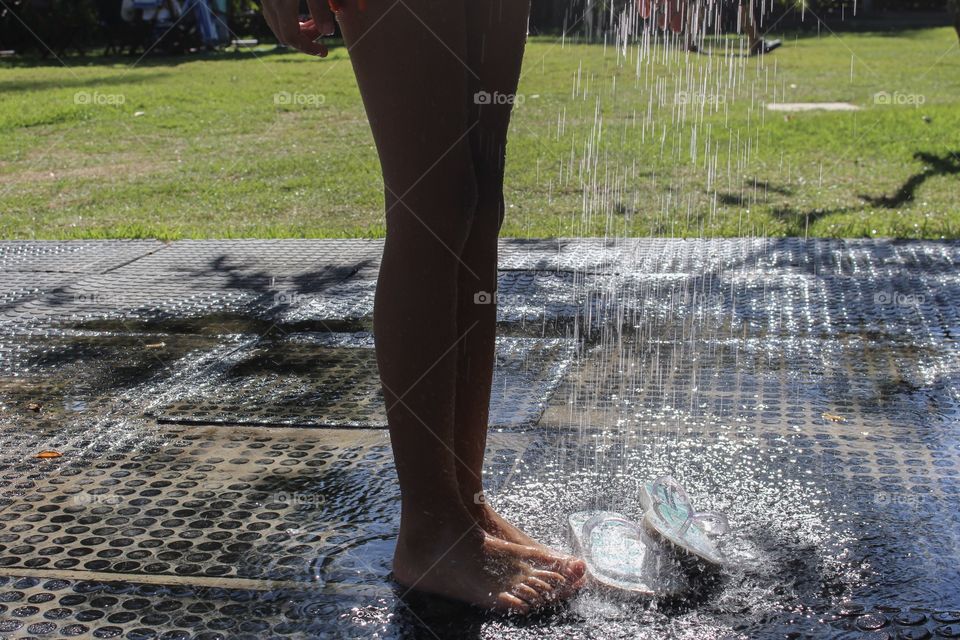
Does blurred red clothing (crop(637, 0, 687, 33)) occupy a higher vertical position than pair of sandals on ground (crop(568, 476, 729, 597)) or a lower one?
higher

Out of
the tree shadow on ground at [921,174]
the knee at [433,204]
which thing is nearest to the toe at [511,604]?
the knee at [433,204]

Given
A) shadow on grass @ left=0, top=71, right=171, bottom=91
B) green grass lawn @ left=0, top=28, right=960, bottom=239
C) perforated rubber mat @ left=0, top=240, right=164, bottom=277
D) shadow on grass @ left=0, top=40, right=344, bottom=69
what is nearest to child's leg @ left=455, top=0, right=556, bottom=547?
perforated rubber mat @ left=0, top=240, right=164, bottom=277

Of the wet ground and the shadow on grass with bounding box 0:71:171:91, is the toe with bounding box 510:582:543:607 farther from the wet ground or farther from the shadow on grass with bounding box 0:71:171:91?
the shadow on grass with bounding box 0:71:171:91

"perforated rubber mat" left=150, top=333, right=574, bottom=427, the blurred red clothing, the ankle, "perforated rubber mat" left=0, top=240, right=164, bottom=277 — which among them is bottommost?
"perforated rubber mat" left=0, top=240, right=164, bottom=277

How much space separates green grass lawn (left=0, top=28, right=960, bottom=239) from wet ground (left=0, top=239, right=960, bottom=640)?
1648 mm

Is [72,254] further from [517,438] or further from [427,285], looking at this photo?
[427,285]

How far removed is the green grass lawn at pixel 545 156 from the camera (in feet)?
19.8

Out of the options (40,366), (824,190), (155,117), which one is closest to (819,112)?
(824,190)

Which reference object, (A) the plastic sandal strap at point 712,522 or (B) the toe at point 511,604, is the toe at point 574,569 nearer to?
(B) the toe at point 511,604

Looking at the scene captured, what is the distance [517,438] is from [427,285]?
2.69 ft

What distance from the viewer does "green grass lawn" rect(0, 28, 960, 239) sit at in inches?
238

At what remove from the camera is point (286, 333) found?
338 cm

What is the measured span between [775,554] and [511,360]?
1316 mm

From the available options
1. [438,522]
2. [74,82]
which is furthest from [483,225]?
[74,82]
